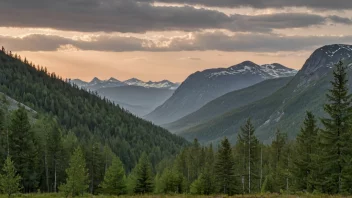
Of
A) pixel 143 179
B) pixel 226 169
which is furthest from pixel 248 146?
pixel 143 179

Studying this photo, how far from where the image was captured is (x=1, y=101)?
157 meters

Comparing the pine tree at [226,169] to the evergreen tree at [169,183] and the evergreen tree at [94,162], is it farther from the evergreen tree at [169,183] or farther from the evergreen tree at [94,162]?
the evergreen tree at [94,162]

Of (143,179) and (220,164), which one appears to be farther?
(143,179)

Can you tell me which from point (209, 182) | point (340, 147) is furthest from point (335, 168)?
point (209, 182)

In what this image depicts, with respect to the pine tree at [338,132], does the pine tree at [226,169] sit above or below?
below

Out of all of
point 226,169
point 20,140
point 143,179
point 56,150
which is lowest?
point 143,179

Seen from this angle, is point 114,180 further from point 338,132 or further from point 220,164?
point 338,132

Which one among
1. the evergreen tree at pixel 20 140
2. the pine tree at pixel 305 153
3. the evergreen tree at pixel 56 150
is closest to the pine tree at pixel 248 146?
the pine tree at pixel 305 153

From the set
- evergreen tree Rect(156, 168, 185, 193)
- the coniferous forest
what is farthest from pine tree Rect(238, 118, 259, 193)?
evergreen tree Rect(156, 168, 185, 193)

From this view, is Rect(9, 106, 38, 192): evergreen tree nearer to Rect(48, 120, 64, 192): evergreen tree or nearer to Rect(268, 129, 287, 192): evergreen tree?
Rect(48, 120, 64, 192): evergreen tree

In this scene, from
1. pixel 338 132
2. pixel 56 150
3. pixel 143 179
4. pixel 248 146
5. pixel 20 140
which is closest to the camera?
pixel 338 132

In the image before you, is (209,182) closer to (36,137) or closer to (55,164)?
(55,164)

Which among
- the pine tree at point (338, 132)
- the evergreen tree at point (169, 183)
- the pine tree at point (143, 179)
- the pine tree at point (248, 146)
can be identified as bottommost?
the evergreen tree at point (169, 183)

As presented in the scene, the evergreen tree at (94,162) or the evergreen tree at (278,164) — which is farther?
the evergreen tree at (94,162)
